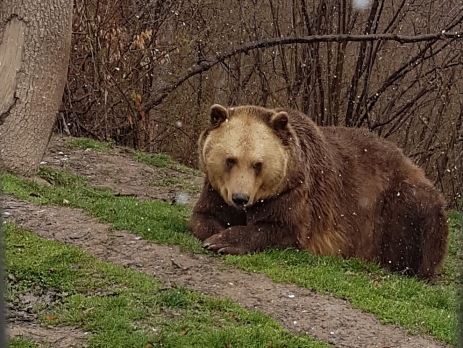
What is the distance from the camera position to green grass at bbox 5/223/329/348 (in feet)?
14.8

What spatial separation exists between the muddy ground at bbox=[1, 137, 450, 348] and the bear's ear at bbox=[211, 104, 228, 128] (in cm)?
124

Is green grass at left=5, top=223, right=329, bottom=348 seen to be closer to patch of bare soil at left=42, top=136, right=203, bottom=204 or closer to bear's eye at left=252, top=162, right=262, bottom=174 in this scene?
bear's eye at left=252, top=162, right=262, bottom=174

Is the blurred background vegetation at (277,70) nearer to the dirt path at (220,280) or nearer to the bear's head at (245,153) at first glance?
the bear's head at (245,153)

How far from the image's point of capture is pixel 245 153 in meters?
6.33

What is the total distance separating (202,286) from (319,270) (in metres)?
1.21

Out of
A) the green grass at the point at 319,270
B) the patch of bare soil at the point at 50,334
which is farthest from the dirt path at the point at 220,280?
the patch of bare soil at the point at 50,334

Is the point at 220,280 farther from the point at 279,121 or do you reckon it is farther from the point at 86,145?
the point at 86,145

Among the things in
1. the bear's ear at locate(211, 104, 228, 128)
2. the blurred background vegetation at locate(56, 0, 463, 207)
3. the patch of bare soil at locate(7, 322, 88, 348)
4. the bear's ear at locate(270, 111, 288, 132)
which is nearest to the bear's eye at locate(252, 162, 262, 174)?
the bear's ear at locate(270, 111, 288, 132)

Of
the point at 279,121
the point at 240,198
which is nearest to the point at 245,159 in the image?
the point at 240,198

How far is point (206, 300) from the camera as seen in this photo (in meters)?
5.16

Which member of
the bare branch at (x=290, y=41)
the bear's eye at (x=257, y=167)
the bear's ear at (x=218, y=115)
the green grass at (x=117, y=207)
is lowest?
the green grass at (x=117, y=207)

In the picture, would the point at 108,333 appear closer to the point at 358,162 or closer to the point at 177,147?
the point at 358,162

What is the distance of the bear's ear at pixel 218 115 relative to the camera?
6.58 m

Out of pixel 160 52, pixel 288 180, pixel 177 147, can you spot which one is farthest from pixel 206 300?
pixel 177 147
